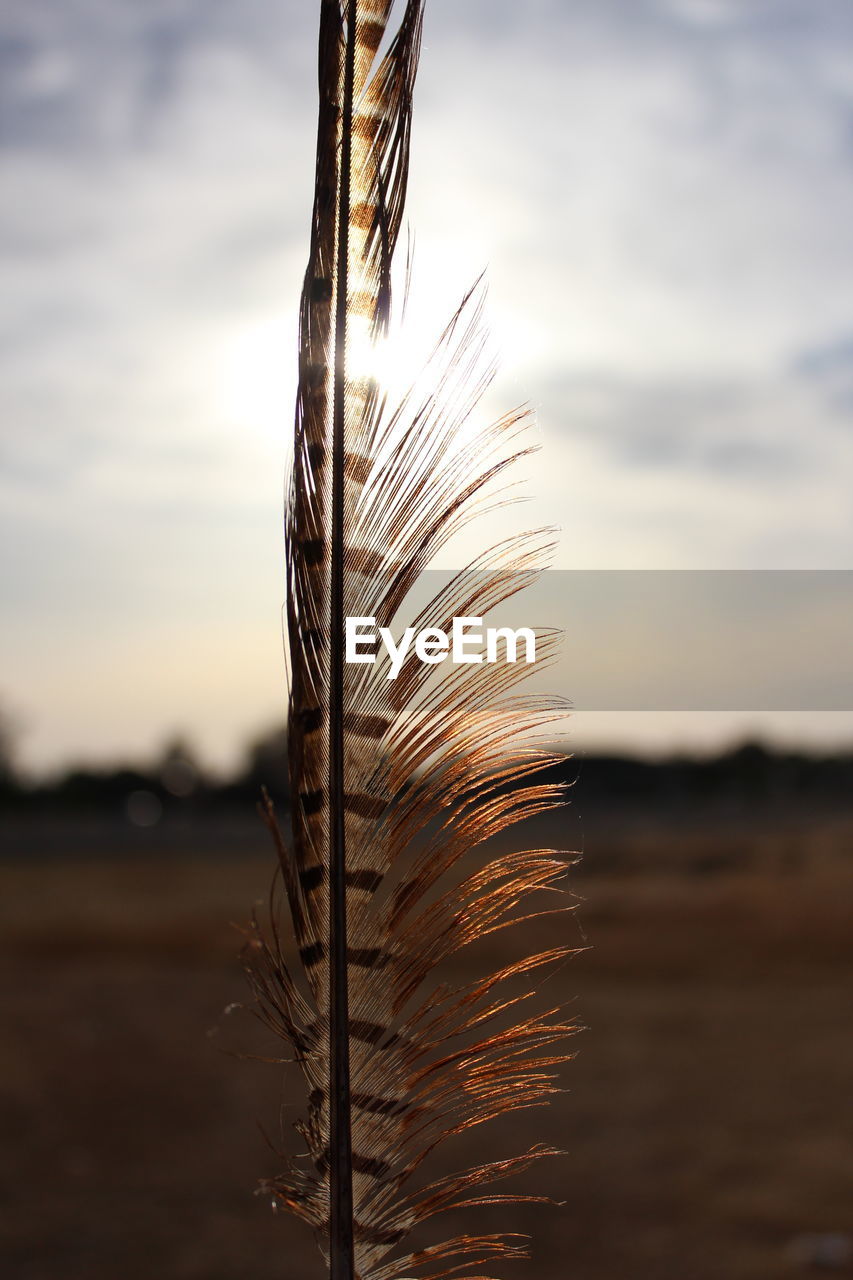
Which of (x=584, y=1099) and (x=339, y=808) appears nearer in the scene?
(x=339, y=808)

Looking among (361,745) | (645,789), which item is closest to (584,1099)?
(361,745)

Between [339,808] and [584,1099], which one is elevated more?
[339,808]

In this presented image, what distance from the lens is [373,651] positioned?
1.25 m

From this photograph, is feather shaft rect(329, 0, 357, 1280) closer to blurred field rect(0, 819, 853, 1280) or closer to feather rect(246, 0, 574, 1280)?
feather rect(246, 0, 574, 1280)

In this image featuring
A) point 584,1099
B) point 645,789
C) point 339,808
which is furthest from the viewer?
point 645,789

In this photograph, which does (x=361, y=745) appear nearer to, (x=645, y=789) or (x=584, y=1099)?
(x=584, y=1099)

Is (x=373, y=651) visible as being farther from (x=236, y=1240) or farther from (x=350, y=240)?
(x=236, y=1240)

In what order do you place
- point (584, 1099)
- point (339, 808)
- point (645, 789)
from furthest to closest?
point (645, 789)
point (584, 1099)
point (339, 808)

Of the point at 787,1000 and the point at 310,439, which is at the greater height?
the point at 310,439

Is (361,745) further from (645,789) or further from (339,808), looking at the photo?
(645,789)

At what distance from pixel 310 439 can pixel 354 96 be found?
0.38 metres

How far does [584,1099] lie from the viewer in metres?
7.66

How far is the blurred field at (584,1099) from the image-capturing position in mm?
5578

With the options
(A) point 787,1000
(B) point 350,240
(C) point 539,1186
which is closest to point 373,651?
(B) point 350,240
